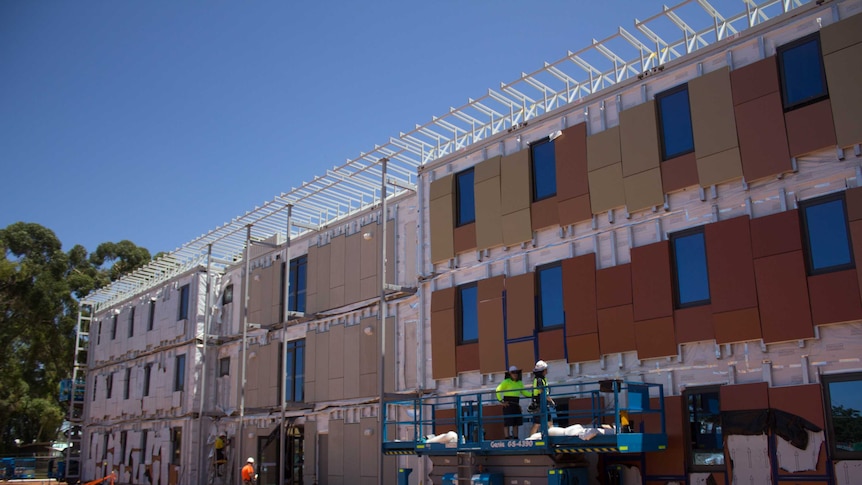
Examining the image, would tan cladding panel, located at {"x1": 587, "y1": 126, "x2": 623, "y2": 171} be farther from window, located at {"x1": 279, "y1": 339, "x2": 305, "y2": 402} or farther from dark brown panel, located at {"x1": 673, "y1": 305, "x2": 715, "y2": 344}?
window, located at {"x1": 279, "y1": 339, "x2": 305, "y2": 402}

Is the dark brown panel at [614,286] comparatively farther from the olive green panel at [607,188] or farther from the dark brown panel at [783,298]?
the dark brown panel at [783,298]

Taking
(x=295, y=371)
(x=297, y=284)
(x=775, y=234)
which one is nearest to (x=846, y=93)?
(x=775, y=234)

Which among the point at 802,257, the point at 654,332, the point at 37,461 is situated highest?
the point at 802,257

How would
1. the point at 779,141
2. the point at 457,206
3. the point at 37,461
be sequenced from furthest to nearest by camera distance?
the point at 37,461 → the point at 457,206 → the point at 779,141

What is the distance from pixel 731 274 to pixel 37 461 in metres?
44.5

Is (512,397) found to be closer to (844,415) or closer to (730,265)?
(730,265)

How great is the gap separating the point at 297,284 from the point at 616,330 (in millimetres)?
15725

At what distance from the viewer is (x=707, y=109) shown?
1694 centimetres

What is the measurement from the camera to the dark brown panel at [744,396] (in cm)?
1503

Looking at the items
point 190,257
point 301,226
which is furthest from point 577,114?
point 190,257

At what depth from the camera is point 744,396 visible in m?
15.3

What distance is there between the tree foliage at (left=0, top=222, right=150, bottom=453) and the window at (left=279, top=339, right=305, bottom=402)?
106 ft

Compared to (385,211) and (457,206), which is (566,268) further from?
(385,211)

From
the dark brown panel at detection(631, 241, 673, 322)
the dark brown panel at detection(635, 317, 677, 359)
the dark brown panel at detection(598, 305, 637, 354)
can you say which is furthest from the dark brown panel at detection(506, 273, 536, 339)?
the dark brown panel at detection(635, 317, 677, 359)
